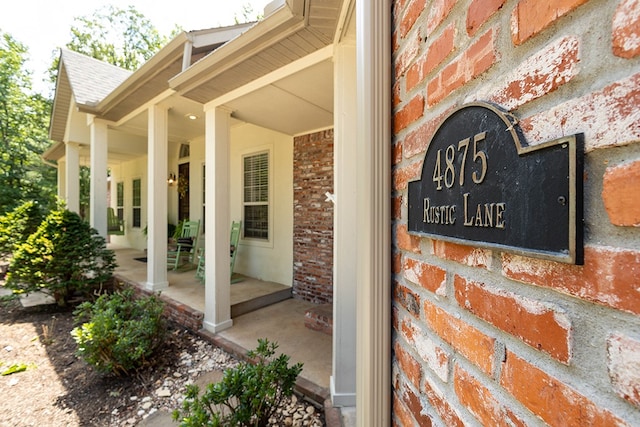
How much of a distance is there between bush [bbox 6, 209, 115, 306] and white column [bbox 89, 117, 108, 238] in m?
0.49

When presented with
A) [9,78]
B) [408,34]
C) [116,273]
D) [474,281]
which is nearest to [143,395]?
[474,281]

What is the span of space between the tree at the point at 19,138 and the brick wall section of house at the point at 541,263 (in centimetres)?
1203

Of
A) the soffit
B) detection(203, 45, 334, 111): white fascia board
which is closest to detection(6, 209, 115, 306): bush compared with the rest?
the soffit

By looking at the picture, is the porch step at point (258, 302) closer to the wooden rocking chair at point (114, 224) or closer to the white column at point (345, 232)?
the white column at point (345, 232)

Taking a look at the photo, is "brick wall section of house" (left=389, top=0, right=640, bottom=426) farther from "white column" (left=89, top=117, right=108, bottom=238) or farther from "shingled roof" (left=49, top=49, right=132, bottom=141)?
"shingled roof" (left=49, top=49, right=132, bottom=141)

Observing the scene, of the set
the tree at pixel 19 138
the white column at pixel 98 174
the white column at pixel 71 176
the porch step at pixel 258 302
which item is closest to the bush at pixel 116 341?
the porch step at pixel 258 302

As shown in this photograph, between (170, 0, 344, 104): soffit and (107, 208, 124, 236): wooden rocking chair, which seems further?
(107, 208, 124, 236): wooden rocking chair

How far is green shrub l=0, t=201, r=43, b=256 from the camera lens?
240 inches

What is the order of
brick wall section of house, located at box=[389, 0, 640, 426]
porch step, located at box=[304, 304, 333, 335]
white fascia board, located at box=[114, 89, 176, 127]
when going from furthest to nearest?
white fascia board, located at box=[114, 89, 176, 127], porch step, located at box=[304, 304, 333, 335], brick wall section of house, located at box=[389, 0, 640, 426]

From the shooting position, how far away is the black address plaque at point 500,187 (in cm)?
41

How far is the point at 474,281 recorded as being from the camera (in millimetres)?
632

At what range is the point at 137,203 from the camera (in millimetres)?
9711

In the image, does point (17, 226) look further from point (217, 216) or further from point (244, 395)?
point (244, 395)

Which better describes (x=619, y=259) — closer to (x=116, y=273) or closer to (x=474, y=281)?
(x=474, y=281)
